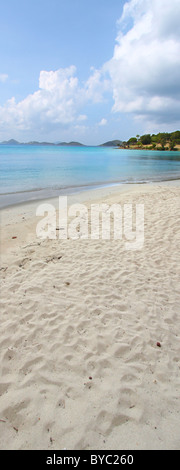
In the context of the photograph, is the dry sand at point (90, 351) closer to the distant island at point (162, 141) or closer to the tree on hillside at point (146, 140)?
the distant island at point (162, 141)

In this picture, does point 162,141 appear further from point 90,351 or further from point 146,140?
point 90,351

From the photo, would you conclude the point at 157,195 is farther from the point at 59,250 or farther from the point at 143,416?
the point at 143,416

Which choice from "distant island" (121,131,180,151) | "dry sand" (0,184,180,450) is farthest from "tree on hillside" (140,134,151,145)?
"dry sand" (0,184,180,450)

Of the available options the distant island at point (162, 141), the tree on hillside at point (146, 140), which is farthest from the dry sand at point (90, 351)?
the tree on hillside at point (146, 140)

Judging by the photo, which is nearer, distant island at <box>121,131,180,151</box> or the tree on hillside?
distant island at <box>121,131,180,151</box>

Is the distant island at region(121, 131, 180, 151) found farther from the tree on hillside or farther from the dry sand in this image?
the dry sand

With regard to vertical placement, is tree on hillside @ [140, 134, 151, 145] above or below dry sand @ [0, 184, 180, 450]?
above

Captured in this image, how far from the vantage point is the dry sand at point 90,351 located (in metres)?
2.46

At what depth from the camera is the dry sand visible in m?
2.46

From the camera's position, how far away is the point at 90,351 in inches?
132

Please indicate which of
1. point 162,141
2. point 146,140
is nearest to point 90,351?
point 162,141

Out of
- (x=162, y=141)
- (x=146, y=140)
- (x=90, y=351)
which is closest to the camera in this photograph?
(x=90, y=351)
